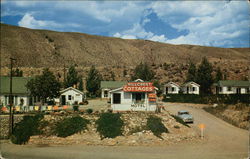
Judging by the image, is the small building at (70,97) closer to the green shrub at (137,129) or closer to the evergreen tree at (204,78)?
the green shrub at (137,129)

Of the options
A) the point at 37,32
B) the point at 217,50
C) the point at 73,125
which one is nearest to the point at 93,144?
the point at 73,125

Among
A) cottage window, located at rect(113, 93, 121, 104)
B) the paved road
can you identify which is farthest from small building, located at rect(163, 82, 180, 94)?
the paved road

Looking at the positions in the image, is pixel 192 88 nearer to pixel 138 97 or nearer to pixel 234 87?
pixel 234 87

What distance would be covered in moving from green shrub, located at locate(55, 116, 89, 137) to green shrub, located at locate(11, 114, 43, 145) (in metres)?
2.51

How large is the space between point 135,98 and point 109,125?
769 cm

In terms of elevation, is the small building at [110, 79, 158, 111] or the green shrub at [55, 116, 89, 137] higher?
the small building at [110, 79, 158, 111]

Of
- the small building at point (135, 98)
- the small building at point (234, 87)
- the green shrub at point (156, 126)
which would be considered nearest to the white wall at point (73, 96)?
the small building at point (135, 98)

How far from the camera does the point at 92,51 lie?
403 ft

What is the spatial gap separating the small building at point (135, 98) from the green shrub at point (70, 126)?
6.03 meters

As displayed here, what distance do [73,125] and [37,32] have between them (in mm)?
120275

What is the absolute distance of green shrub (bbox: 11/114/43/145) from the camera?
23.1 metres

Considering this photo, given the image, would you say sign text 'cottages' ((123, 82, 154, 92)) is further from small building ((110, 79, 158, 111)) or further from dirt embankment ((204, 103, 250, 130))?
dirt embankment ((204, 103, 250, 130))

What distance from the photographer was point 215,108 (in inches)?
1495

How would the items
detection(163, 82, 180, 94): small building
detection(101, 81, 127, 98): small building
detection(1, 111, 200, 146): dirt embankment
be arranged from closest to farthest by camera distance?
detection(1, 111, 200, 146): dirt embankment → detection(101, 81, 127, 98): small building → detection(163, 82, 180, 94): small building
